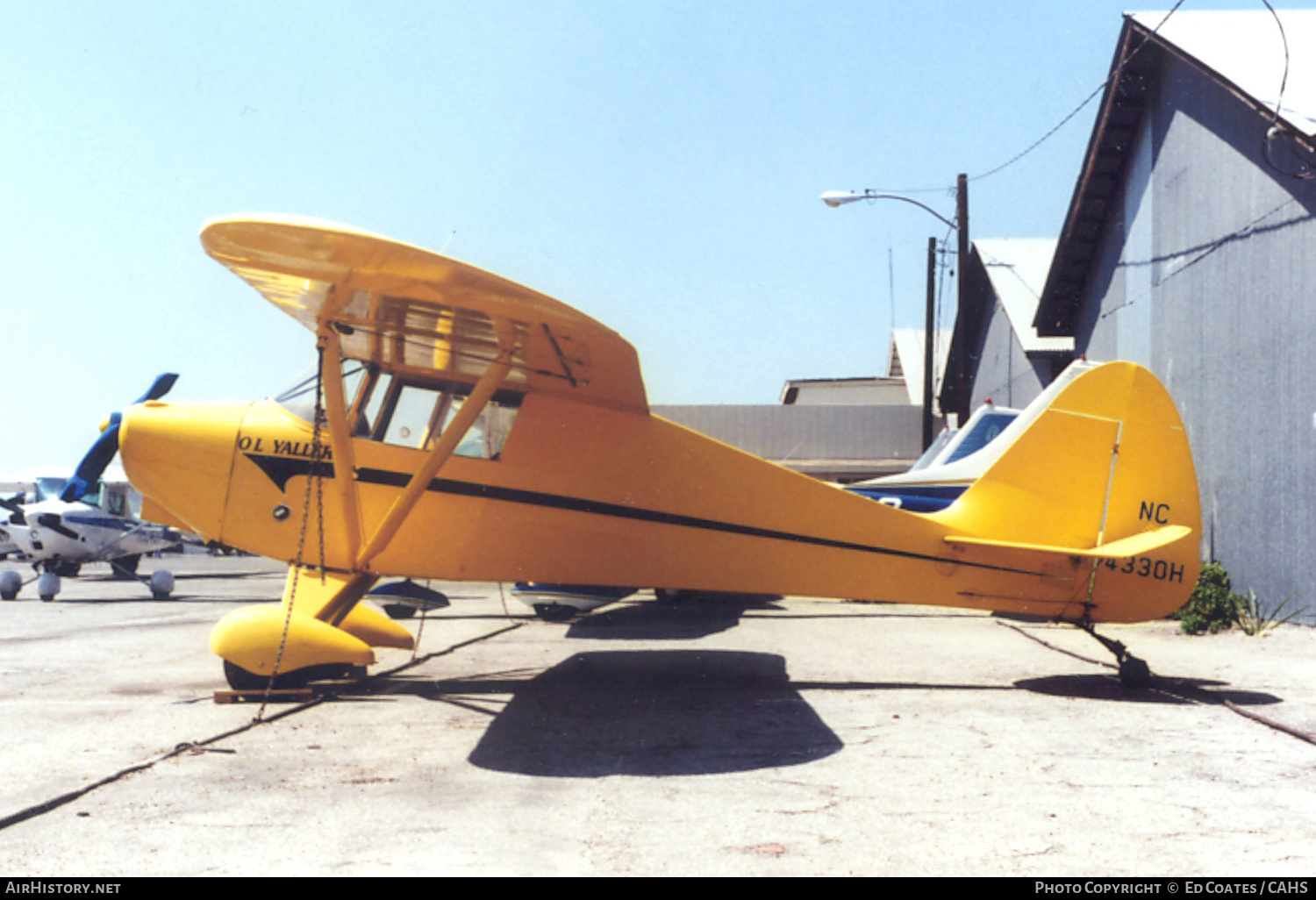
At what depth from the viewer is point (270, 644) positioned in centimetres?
640

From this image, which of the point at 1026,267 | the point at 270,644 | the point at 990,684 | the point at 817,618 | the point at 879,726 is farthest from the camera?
the point at 1026,267

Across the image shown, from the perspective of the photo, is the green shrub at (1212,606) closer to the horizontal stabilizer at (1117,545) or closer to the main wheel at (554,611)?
the horizontal stabilizer at (1117,545)

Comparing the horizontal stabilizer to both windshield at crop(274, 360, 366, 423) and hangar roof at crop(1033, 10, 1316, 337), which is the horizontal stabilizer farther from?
hangar roof at crop(1033, 10, 1316, 337)

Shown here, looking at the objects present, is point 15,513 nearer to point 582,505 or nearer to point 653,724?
point 582,505

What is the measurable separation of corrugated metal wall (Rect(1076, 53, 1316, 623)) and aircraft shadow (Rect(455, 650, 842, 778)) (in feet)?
25.4

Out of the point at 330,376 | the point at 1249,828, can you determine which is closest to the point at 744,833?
the point at 1249,828

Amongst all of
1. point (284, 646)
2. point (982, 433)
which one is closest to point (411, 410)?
point (284, 646)

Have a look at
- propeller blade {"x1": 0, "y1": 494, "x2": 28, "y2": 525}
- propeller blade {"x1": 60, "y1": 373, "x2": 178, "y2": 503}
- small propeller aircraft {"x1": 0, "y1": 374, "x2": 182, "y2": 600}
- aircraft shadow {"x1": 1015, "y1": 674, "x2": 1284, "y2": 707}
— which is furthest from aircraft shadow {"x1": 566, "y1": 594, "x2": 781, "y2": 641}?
propeller blade {"x1": 0, "y1": 494, "x2": 28, "y2": 525}

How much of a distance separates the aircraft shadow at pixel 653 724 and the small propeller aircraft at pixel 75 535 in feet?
43.5

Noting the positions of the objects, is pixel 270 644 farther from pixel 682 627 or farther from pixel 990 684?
pixel 682 627

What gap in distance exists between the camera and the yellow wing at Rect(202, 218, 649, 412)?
536 cm

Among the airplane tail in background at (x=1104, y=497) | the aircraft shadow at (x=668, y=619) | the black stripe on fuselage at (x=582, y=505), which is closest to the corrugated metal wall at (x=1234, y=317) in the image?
the airplane tail in background at (x=1104, y=497)

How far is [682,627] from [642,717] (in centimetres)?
659

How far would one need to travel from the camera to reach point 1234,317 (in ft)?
43.9
